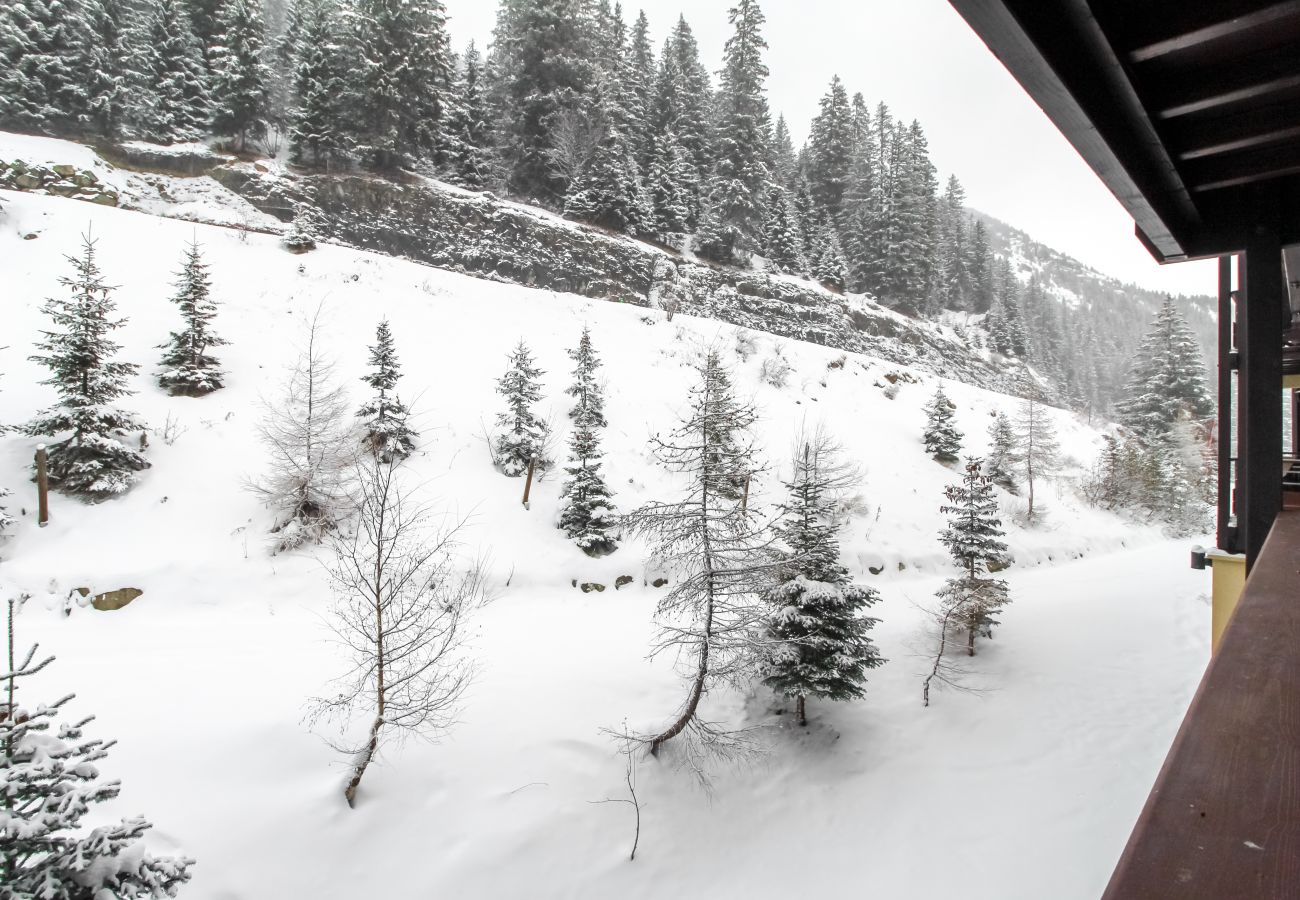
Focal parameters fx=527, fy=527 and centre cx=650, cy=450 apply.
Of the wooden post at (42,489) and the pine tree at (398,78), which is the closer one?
the wooden post at (42,489)

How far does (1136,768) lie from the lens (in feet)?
25.3

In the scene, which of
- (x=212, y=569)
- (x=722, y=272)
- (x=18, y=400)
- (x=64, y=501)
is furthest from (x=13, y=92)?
(x=722, y=272)

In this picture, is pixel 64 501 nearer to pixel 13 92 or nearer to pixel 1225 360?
pixel 1225 360

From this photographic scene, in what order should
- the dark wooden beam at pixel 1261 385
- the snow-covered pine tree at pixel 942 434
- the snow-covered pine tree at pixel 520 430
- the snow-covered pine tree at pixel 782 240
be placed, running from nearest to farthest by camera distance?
1. the dark wooden beam at pixel 1261 385
2. the snow-covered pine tree at pixel 520 430
3. the snow-covered pine tree at pixel 942 434
4. the snow-covered pine tree at pixel 782 240

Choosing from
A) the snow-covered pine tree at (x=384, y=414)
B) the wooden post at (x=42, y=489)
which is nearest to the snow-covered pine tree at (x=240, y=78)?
the snow-covered pine tree at (x=384, y=414)

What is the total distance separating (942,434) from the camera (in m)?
18.6

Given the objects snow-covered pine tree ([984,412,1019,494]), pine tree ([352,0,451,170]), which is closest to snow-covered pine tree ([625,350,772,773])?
snow-covered pine tree ([984,412,1019,494])

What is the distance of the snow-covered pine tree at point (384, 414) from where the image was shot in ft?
37.4

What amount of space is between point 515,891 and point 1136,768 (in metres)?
8.83

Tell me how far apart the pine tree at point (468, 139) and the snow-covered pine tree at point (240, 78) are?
7.35 m

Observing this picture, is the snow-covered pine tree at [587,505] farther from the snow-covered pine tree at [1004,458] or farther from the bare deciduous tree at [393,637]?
the snow-covered pine tree at [1004,458]

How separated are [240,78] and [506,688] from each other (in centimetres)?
2722

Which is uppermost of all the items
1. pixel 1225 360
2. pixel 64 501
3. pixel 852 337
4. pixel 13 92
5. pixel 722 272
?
pixel 13 92

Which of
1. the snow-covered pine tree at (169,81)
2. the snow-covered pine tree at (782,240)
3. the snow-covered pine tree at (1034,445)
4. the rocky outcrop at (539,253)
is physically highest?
the snow-covered pine tree at (169,81)
